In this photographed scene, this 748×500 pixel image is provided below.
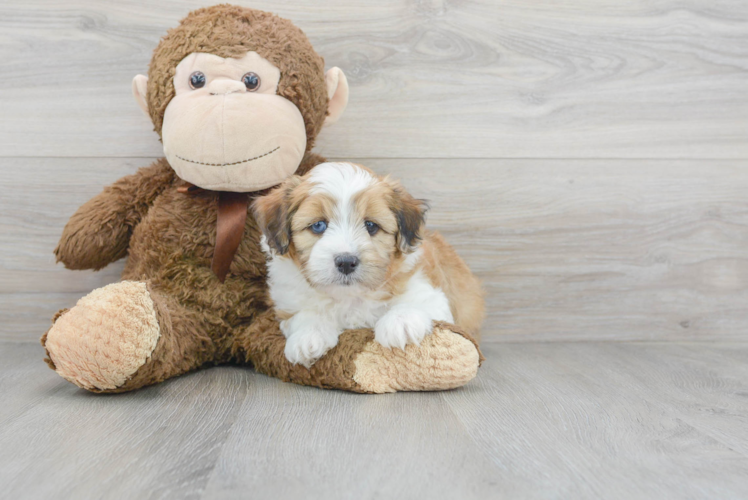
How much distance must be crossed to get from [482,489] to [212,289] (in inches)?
41.6

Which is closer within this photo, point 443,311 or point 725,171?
point 443,311

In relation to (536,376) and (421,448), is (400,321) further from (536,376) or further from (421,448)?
(536,376)

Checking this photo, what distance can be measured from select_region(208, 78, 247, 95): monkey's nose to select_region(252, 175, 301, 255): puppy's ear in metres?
0.30

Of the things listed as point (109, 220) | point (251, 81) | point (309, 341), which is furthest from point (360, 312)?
point (109, 220)

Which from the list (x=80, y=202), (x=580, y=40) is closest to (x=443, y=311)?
(x=580, y=40)

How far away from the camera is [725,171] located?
222 cm

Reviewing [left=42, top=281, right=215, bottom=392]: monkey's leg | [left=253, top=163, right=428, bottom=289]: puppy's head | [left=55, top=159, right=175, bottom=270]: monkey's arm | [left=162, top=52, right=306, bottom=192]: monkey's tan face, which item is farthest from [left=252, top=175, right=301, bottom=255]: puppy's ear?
[left=55, top=159, right=175, bottom=270]: monkey's arm

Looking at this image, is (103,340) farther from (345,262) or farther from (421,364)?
(421,364)

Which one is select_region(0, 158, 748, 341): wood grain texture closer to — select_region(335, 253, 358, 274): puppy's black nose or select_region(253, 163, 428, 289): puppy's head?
select_region(253, 163, 428, 289): puppy's head

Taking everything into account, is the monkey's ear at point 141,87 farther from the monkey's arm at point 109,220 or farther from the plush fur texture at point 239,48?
the monkey's arm at point 109,220

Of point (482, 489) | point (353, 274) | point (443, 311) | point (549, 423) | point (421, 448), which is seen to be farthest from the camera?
point (443, 311)

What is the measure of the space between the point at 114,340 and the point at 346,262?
1.86 feet

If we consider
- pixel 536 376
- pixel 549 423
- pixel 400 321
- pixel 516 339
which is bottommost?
pixel 516 339

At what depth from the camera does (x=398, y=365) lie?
149 centimetres
